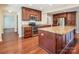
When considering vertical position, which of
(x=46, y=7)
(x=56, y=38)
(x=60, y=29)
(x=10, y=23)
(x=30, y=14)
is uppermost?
→ (x=46, y=7)

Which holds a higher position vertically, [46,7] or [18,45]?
[46,7]

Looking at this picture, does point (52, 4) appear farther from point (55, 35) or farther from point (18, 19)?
point (18, 19)

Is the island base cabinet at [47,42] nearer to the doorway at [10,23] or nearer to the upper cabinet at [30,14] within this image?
the upper cabinet at [30,14]

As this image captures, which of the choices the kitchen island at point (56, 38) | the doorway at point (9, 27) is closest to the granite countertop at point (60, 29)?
the kitchen island at point (56, 38)

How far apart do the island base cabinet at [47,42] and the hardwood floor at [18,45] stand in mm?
74

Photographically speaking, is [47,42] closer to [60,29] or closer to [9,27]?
[60,29]

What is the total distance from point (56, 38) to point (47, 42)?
177 mm

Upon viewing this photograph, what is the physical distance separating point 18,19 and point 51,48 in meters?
0.75

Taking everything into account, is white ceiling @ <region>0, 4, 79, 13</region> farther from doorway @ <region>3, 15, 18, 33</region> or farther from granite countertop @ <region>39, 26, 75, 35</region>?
granite countertop @ <region>39, 26, 75, 35</region>

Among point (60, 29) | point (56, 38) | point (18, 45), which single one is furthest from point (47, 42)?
point (18, 45)

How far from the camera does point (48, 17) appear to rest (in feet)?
5.55

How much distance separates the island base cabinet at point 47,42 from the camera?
161cm

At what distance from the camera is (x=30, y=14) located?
1.68 m
